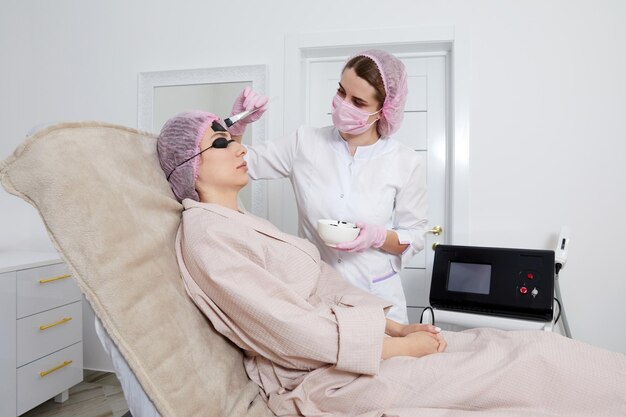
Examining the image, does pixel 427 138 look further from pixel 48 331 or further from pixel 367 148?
pixel 48 331

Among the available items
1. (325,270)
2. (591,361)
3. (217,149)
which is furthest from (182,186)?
(591,361)

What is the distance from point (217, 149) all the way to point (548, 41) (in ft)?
5.90

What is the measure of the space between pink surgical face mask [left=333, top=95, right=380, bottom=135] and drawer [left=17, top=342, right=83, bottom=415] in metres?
1.80

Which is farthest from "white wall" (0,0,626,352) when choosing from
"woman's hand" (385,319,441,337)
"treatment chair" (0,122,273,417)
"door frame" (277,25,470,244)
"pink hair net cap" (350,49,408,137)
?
"treatment chair" (0,122,273,417)

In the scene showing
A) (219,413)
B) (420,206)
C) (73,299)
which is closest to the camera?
(219,413)

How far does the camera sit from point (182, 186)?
132 centimetres

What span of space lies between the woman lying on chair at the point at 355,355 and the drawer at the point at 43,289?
4.05 ft

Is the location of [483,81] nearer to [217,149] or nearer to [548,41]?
[548,41]

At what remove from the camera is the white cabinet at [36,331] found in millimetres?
2076

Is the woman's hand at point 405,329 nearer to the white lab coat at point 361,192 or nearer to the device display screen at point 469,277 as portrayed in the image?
the white lab coat at point 361,192

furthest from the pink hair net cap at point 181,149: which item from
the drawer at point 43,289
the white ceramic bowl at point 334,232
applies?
the drawer at point 43,289

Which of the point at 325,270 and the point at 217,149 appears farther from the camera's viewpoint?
the point at 325,270

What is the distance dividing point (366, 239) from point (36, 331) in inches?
66.6

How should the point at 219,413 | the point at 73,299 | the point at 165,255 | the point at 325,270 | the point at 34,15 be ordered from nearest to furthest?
the point at 219,413
the point at 165,255
the point at 325,270
the point at 73,299
the point at 34,15
